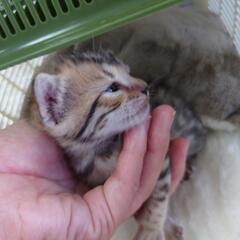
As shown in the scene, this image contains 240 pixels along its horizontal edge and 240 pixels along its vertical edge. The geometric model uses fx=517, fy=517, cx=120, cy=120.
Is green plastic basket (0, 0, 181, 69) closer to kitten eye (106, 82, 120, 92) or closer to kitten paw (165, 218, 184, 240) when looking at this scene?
kitten eye (106, 82, 120, 92)

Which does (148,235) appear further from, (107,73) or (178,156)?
(107,73)

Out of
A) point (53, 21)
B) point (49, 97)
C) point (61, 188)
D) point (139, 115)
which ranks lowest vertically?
point (61, 188)

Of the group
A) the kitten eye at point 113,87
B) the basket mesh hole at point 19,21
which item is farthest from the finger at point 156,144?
the basket mesh hole at point 19,21

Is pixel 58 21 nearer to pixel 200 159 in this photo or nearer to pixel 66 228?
pixel 66 228

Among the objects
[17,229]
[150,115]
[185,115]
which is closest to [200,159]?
[185,115]

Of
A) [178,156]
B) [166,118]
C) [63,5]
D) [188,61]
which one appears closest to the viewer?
[63,5]

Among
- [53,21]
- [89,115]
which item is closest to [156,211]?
[89,115]
